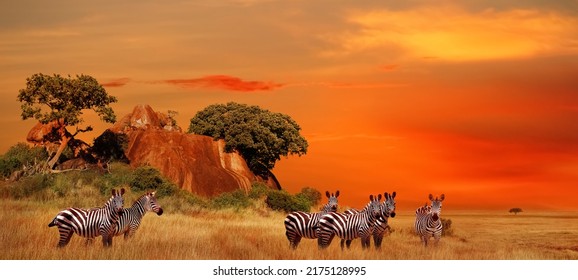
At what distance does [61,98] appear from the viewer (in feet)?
147

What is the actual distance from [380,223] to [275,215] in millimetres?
23405

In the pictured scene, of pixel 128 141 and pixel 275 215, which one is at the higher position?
pixel 128 141

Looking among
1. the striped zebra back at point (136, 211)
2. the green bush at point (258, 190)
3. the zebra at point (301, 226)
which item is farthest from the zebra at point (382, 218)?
the green bush at point (258, 190)

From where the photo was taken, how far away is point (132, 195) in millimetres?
39125

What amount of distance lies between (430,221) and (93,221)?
31.4ft

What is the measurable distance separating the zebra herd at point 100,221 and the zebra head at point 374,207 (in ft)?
16.3

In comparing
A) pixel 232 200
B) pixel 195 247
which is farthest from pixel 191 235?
pixel 232 200

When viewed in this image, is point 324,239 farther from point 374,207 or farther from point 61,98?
point 61,98

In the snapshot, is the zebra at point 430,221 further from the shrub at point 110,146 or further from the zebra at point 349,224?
the shrub at point 110,146

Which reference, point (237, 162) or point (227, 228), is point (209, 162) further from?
point (227, 228)

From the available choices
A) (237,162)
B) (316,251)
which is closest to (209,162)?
(237,162)

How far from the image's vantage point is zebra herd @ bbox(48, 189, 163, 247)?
62.8 feet

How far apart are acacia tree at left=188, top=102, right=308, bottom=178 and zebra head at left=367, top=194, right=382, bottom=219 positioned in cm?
3272

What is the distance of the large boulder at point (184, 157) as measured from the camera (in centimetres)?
4691
